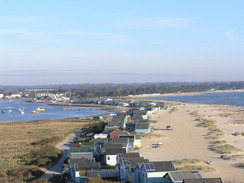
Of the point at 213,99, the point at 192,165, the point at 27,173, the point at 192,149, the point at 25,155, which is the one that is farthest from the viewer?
the point at 213,99

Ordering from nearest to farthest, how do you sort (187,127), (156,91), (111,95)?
1. (187,127)
2. (111,95)
3. (156,91)

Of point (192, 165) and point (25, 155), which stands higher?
point (192, 165)

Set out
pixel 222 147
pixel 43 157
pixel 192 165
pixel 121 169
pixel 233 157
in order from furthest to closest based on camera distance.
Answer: pixel 222 147 < pixel 43 157 < pixel 233 157 < pixel 192 165 < pixel 121 169

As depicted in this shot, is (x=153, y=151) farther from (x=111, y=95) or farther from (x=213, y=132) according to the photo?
(x=111, y=95)

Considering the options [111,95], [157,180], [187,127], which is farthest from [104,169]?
[111,95]

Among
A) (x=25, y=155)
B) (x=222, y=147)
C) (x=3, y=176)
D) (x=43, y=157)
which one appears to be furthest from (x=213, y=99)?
(x=3, y=176)

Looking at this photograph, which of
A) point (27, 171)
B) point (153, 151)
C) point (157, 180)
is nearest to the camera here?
point (157, 180)

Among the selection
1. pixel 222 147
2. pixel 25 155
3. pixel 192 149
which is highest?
pixel 222 147

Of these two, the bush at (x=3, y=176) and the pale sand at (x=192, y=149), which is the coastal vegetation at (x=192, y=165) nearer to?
the pale sand at (x=192, y=149)

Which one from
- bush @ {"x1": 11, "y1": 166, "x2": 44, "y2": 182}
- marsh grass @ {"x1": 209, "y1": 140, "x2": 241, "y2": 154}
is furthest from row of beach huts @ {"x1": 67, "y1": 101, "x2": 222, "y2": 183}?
marsh grass @ {"x1": 209, "y1": 140, "x2": 241, "y2": 154}

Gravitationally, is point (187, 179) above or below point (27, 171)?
above

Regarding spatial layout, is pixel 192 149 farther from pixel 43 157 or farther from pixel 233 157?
pixel 43 157
